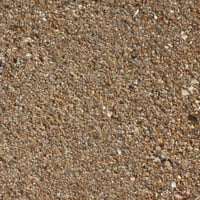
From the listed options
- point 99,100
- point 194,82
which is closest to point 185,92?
point 194,82

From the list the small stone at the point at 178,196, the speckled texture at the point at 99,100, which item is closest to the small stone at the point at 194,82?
the speckled texture at the point at 99,100

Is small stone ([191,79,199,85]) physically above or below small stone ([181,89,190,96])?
above

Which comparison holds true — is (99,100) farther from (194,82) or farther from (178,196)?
(178,196)

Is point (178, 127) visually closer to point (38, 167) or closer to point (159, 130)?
point (159, 130)

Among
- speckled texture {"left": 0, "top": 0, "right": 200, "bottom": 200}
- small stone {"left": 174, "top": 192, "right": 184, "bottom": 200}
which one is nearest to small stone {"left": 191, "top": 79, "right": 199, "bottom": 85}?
speckled texture {"left": 0, "top": 0, "right": 200, "bottom": 200}

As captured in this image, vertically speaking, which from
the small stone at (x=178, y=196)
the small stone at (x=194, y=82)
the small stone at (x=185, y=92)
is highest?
the small stone at (x=194, y=82)

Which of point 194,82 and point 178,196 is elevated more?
point 194,82

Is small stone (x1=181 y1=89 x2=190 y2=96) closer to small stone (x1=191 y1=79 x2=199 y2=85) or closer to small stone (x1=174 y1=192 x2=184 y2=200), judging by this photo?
small stone (x1=191 y1=79 x2=199 y2=85)

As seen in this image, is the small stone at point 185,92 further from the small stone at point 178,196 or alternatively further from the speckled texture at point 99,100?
the small stone at point 178,196

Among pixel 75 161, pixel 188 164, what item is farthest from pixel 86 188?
pixel 188 164
